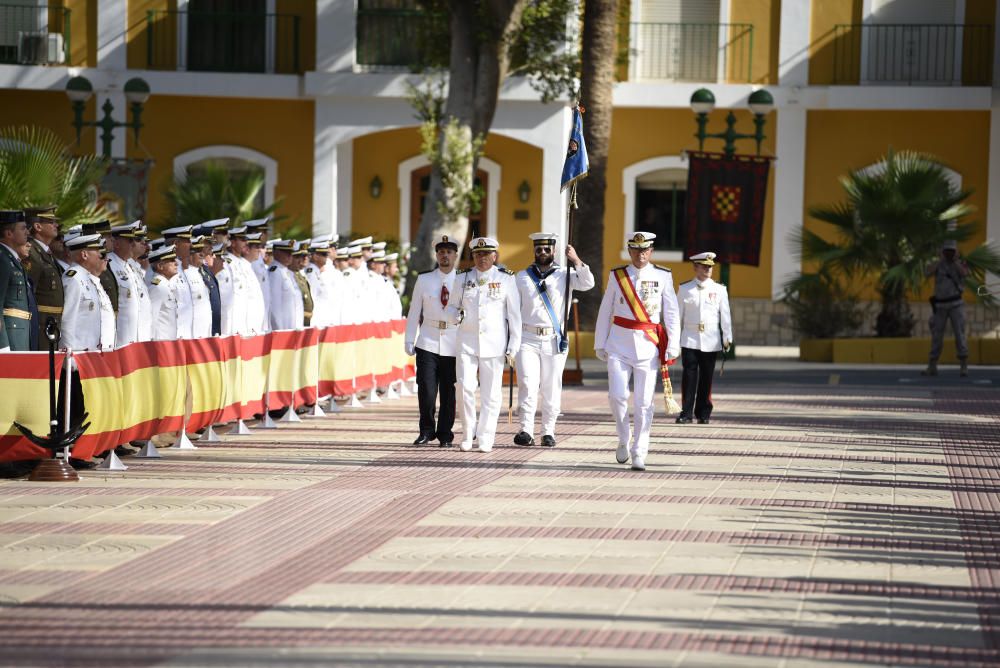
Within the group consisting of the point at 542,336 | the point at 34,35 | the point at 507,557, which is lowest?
the point at 507,557

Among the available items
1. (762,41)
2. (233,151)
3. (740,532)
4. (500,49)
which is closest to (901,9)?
(762,41)

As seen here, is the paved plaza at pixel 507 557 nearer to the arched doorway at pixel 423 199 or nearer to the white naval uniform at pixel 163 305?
the white naval uniform at pixel 163 305

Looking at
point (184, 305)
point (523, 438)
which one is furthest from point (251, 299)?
point (523, 438)

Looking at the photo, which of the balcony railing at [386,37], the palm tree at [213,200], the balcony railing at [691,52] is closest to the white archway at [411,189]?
the balcony railing at [386,37]

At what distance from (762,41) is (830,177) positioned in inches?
123

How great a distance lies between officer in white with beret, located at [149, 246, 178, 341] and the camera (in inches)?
642

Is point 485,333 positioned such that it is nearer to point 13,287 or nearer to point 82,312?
point 82,312

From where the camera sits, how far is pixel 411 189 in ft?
122

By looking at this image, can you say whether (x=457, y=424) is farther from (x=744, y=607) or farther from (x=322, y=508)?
(x=744, y=607)

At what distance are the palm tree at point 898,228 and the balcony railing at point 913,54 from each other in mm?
4890

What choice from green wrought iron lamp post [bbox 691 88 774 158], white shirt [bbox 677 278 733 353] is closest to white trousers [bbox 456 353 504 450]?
white shirt [bbox 677 278 733 353]

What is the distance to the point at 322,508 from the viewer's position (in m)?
11.9

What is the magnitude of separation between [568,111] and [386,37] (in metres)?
4.01

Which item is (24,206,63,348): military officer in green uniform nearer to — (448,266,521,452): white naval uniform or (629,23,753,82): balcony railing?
(448,266,521,452): white naval uniform
